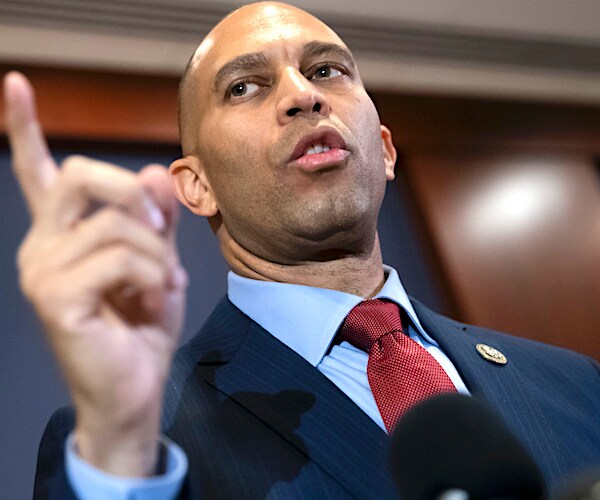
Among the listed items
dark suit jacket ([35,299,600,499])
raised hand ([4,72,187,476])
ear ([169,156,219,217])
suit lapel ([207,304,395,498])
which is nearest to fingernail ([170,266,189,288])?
raised hand ([4,72,187,476])

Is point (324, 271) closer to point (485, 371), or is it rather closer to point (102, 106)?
point (485, 371)

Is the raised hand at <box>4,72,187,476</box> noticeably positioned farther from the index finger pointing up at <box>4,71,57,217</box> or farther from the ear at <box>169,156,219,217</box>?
the ear at <box>169,156,219,217</box>

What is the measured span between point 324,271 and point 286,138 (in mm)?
258

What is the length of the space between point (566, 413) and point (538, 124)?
204 cm

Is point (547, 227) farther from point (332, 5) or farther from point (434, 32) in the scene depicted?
point (332, 5)

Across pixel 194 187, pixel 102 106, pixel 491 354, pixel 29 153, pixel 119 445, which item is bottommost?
pixel 102 106

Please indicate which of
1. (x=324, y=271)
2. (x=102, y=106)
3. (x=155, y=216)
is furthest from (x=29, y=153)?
(x=102, y=106)

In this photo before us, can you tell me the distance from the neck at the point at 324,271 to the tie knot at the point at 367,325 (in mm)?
123

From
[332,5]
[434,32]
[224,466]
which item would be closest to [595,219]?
[434,32]

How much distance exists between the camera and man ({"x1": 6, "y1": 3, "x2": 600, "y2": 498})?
67 centimetres

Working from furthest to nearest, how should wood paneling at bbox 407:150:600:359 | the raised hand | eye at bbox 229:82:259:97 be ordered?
wood paneling at bbox 407:150:600:359, eye at bbox 229:82:259:97, the raised hand

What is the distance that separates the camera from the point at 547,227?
112 inches

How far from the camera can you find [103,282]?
65cm

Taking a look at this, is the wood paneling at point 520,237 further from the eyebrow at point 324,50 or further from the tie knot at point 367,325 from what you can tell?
the tie knot at point 367,325
